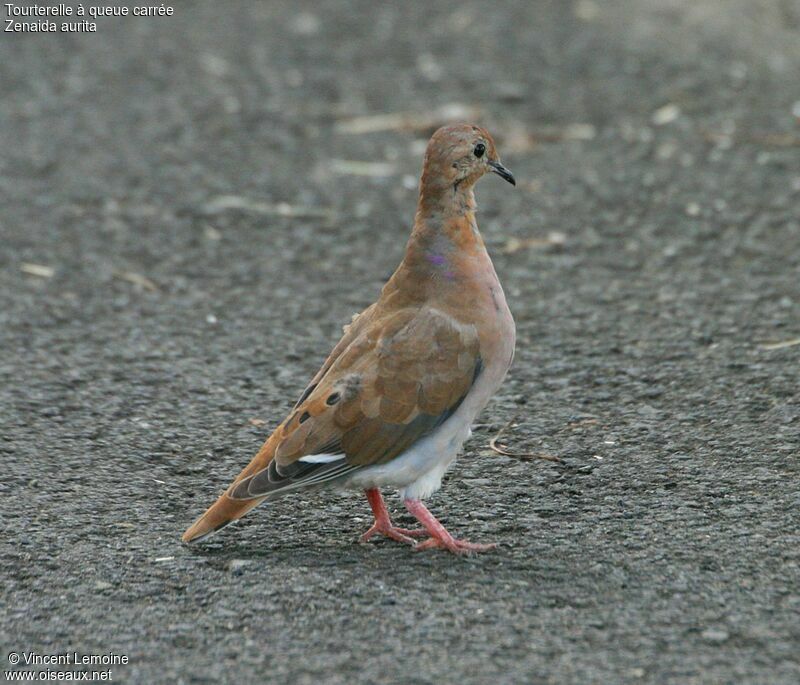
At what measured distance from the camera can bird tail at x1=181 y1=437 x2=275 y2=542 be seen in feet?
13.2

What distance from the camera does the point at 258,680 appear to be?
3361 millimetres

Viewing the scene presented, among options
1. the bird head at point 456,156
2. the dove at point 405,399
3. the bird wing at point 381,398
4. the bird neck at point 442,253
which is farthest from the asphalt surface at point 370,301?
the bird head at point 456,156

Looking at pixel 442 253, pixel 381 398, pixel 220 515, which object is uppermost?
pixel 442 253

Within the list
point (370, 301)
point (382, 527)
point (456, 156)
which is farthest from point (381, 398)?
Answer: point (370, 301)

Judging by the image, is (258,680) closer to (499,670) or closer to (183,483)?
(499,670)

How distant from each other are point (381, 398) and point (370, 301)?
2288mm

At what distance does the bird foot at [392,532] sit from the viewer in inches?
167

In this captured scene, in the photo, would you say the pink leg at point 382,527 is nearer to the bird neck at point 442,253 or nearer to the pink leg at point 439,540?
the pink leg at point 439,540

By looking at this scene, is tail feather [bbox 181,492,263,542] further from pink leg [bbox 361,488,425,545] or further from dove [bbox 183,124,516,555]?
pink leg [bbox 361,488,425,545]

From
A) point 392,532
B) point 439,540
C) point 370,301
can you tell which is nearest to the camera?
point 439,540

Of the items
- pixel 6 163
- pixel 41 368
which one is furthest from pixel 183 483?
pixel 6 163

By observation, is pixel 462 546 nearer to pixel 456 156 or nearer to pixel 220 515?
pixel 220 515

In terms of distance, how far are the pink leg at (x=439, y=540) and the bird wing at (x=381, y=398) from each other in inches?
8.0

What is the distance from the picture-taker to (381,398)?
4.19m
